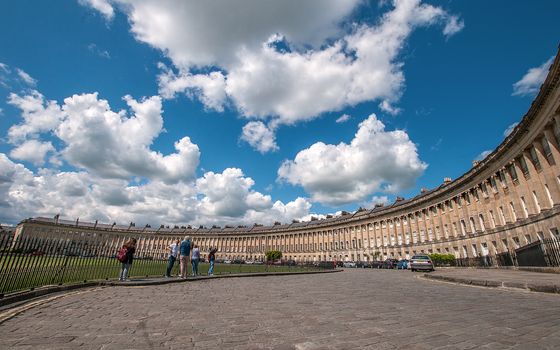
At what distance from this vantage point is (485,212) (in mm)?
34531

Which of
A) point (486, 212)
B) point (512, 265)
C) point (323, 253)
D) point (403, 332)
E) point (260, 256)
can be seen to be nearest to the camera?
point (403, 332)

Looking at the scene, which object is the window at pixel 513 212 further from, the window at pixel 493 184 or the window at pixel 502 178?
the window at pixel 493 184

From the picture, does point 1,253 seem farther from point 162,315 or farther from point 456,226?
point 456,226

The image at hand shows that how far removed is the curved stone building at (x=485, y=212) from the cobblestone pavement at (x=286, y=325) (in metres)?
21.8

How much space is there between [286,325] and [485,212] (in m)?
39.2

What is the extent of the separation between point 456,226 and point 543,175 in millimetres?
20001

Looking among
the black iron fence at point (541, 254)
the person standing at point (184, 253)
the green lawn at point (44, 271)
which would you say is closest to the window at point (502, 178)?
the black iron fence at point (541, 254)

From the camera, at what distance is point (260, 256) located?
104750mm

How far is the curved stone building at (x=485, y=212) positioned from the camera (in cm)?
2252

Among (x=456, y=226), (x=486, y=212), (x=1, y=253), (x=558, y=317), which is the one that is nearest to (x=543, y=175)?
(x=486, y=212)

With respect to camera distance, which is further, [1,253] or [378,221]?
[378,221]

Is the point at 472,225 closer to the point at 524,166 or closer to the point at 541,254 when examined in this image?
the point at 524,166

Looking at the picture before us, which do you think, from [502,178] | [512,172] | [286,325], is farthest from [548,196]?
[286,325]

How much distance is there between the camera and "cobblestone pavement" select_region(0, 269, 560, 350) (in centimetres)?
392
